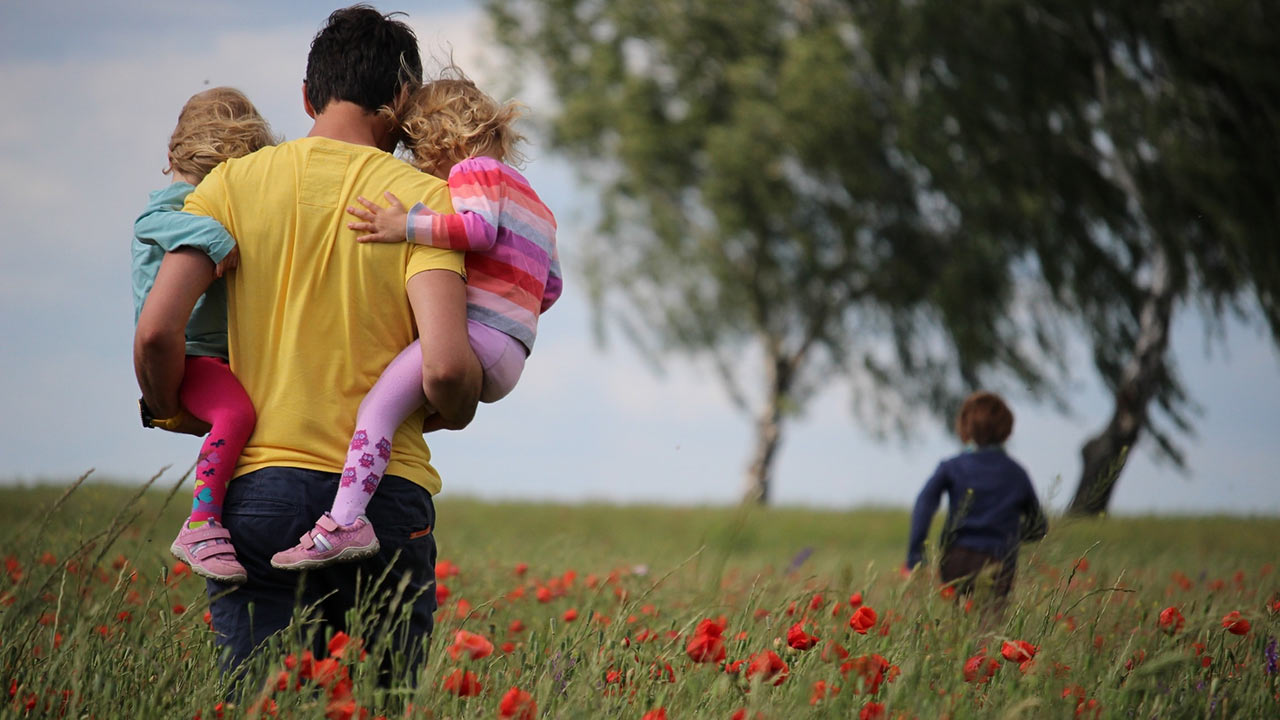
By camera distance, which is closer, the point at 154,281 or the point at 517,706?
the point at 517,706

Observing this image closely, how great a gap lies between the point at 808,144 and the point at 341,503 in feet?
49.2

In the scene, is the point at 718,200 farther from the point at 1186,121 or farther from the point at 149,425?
the point at 149,425

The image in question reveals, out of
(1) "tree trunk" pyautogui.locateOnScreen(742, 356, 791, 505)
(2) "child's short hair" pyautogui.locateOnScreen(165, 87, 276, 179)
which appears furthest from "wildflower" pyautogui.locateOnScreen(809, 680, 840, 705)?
(1) "tree trunk" pyautogui.locateOnScreen(742, 356, 791, 505)

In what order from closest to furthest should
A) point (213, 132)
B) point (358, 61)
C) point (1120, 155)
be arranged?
point (358, 61)
point (213, 132)
point (1120, 155)

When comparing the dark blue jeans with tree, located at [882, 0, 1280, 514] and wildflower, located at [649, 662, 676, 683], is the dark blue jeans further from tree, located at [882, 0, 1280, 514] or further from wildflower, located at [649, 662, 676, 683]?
tree, located at [882, 0, 1280, 514]

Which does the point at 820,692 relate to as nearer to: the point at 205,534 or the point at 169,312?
the point at 205,534

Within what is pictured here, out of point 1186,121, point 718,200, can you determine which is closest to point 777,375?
point 718,200

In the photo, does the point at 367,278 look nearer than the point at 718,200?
Yes

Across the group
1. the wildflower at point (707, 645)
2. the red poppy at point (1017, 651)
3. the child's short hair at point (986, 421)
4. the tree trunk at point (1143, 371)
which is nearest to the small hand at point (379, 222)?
the wildflower at point (707, 645)

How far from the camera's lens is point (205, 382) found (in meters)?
2.45

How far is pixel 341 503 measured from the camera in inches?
92.0

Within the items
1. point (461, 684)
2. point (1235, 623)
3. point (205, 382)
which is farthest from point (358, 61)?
point (1235, 623)

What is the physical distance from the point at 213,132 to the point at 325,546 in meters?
1.21

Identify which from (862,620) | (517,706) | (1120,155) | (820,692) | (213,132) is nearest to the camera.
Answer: (517,706)
